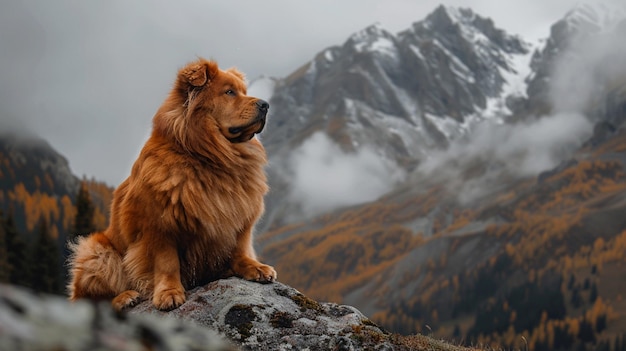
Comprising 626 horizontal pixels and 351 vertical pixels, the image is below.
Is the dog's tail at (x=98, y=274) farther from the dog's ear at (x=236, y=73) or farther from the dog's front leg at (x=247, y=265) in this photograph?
the dog's ear at (x=236, y=73)

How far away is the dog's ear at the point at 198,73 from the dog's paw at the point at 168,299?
286cm

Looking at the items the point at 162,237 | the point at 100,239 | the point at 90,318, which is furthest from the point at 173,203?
the point at 90,318

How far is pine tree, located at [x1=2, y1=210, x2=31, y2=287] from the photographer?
199ft

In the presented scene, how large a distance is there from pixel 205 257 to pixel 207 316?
1.16m

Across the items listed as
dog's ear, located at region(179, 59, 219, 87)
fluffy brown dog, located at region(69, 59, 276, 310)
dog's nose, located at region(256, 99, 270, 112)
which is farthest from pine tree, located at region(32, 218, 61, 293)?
dog's nose, located at region(256, 99, 270, 112)

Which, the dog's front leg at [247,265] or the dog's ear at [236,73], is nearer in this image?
the dog's front leg at [247,265]

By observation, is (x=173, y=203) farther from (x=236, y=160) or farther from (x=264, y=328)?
(x=264, y=328)

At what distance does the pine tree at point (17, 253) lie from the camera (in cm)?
6052

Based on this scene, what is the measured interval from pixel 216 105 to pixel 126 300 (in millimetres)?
2918

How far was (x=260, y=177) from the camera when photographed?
9.05 metres

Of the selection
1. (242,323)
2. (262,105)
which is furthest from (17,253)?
(242,323)

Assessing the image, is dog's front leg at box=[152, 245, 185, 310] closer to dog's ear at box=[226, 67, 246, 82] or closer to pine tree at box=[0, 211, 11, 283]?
dog's ear at box=[226, 67, 246, 82]

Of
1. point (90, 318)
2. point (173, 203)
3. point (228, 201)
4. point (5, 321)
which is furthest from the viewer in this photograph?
point (228, 201)

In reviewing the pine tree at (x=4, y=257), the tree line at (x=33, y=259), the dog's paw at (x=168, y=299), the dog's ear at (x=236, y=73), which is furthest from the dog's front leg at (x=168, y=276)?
the tree line at (x=33, y=259)
